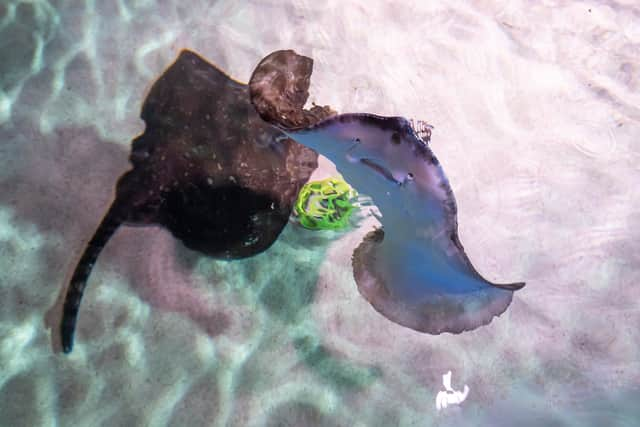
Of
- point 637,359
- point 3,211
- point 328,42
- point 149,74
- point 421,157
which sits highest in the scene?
point 421,157

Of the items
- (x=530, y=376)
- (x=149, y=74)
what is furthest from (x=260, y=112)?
(x=530, y=376)

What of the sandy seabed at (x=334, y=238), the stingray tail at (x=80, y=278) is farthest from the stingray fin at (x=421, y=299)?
the stingray tail at (x=80, y=278)

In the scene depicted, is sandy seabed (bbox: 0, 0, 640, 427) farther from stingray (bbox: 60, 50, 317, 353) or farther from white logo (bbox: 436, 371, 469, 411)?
stingray (bbox: 60, 50, 317, 353)

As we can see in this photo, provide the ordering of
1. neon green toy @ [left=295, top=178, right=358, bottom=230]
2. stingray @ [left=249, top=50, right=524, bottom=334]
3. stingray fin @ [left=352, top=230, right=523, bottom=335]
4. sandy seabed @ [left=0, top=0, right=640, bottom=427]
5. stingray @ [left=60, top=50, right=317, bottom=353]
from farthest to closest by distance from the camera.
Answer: neon green toy @ [left=295, top=178, right=358, bottom=230]
stingray @ [left=60, top=50, right=317, bottom=353]
sandy seabed @ [left=0, top=0, right=640, bottom=427]
stingray fin @ [left=352, top=230, right=523, bottom=335]
stingray @ [left=249, top=50, right=524, bottom=334]

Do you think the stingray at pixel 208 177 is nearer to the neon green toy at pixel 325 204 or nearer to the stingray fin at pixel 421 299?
the neon green toy at pixel 325 204

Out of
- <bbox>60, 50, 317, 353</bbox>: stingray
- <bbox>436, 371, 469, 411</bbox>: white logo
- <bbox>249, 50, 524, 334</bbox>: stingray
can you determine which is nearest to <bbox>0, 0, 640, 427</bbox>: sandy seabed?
<bbox>436, 371, 469, 411</bbox>: white logo

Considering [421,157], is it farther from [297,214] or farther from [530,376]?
[530,376]

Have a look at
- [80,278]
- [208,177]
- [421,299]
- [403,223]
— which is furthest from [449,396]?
[80,278]
